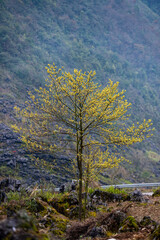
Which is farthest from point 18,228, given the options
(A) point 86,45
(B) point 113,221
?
(A) point 86,45

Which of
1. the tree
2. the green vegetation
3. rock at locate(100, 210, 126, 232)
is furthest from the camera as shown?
the green vegetation

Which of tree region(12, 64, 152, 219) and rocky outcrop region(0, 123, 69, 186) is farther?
rocky outcrop region(0, 123, 69, 186)

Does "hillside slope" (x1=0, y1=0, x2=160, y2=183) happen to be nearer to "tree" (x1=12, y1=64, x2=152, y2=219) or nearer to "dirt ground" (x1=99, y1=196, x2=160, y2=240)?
"tree" (x1=12, y1=64, x2=152, y2=219)

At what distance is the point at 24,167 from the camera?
18.1 m

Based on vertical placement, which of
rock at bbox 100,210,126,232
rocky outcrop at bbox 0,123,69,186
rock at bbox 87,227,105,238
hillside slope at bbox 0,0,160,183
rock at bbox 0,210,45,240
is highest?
hillside slope at bbox 0,0,160,183

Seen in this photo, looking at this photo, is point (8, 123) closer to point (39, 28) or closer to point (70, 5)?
point (39, 28)

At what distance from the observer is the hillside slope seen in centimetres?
3550

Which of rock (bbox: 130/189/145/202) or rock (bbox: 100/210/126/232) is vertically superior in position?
rock (bbox: 130/189/145/202)

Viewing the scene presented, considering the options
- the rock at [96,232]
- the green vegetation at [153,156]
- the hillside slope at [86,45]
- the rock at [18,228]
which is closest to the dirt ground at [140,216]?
the rock at [96,232]

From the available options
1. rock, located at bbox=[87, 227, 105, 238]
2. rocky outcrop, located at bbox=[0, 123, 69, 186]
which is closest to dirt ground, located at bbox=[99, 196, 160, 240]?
rock, located at bbox=[87, 227, 105, 238]

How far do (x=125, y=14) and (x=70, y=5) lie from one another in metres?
18.4

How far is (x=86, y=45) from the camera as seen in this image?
54.6m

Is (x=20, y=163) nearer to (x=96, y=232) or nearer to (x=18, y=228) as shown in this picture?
(x=96, y=232)

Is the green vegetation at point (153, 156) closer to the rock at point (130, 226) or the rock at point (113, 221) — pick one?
the rock at point (113, 221)
